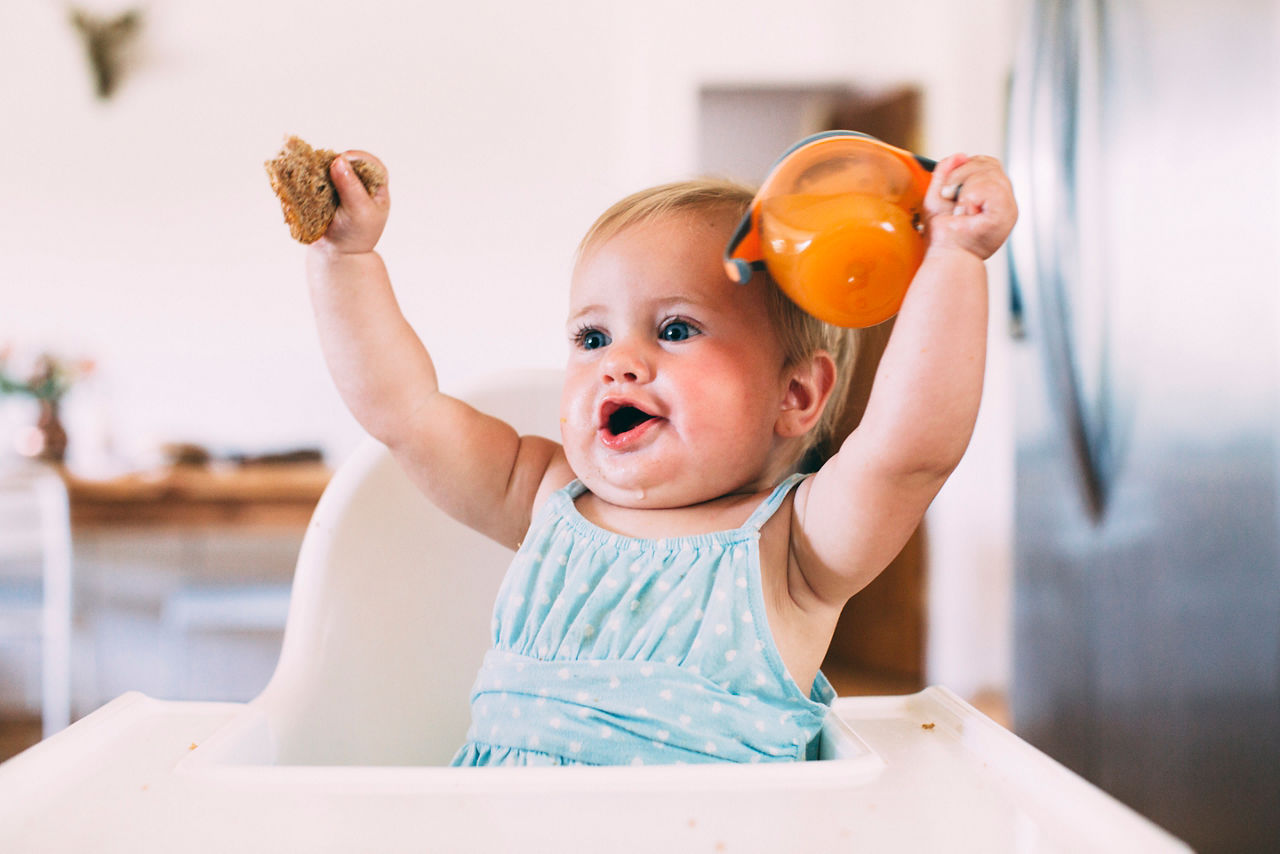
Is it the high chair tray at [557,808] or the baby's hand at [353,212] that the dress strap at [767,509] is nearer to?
the high chair tray at [557,808]

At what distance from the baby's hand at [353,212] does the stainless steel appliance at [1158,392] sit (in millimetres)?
998

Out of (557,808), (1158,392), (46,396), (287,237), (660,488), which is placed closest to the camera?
(557,808)

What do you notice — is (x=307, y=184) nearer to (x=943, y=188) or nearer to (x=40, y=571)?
(x=943, y=188)

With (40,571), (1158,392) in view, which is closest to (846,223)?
(1158,392)

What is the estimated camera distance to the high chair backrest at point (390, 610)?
0.86 m

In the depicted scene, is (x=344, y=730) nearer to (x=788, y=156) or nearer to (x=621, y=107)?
(x=788, y=156)

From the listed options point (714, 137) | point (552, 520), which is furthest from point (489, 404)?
point (714, 137)

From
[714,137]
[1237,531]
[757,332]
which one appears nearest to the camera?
[757,332]

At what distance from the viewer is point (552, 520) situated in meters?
0.80

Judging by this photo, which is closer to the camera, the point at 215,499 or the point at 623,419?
the point at 623,419

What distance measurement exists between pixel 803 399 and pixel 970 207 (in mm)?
268

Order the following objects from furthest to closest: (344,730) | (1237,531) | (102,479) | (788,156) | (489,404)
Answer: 1. (102,479)
2. (1237,531)
3. (489,404)
4. (344,730)
5. (788,156)

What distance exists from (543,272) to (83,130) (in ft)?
5.20

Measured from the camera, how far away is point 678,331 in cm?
75
